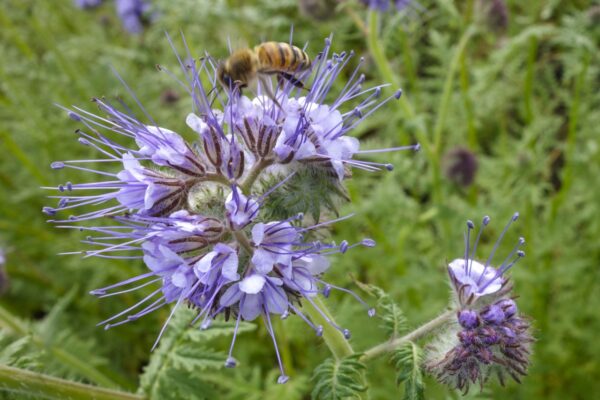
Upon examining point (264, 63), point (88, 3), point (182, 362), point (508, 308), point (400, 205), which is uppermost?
point (264, 63)

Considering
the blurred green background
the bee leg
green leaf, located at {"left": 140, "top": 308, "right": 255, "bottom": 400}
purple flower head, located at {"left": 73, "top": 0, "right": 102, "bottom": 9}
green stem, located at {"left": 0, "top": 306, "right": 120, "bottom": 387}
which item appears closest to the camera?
the bee leg

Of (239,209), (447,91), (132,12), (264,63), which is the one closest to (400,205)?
(447,91)

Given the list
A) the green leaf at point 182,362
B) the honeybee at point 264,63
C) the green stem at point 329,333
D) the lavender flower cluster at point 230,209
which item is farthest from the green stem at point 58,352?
the honeybee at point 264,63

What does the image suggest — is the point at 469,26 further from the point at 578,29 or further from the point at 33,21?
the point at 33,21

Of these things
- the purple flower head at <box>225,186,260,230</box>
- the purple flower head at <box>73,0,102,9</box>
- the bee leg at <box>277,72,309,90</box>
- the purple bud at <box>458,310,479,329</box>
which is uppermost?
the bee leg at <box>277,72,309,90</box>

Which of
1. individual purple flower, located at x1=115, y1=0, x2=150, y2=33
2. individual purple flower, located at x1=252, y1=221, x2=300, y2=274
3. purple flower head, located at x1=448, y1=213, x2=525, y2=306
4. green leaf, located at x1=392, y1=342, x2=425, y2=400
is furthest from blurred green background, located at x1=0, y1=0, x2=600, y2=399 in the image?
individual purple flower, located at x1=252, y1=221, x2=300, y2=274

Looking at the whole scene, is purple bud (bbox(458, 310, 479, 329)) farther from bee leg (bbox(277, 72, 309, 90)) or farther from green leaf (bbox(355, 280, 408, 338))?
bee leg (bbox(277, 72, 309, 90))

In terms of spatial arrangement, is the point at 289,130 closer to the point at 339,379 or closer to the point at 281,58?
the point at 281,58
